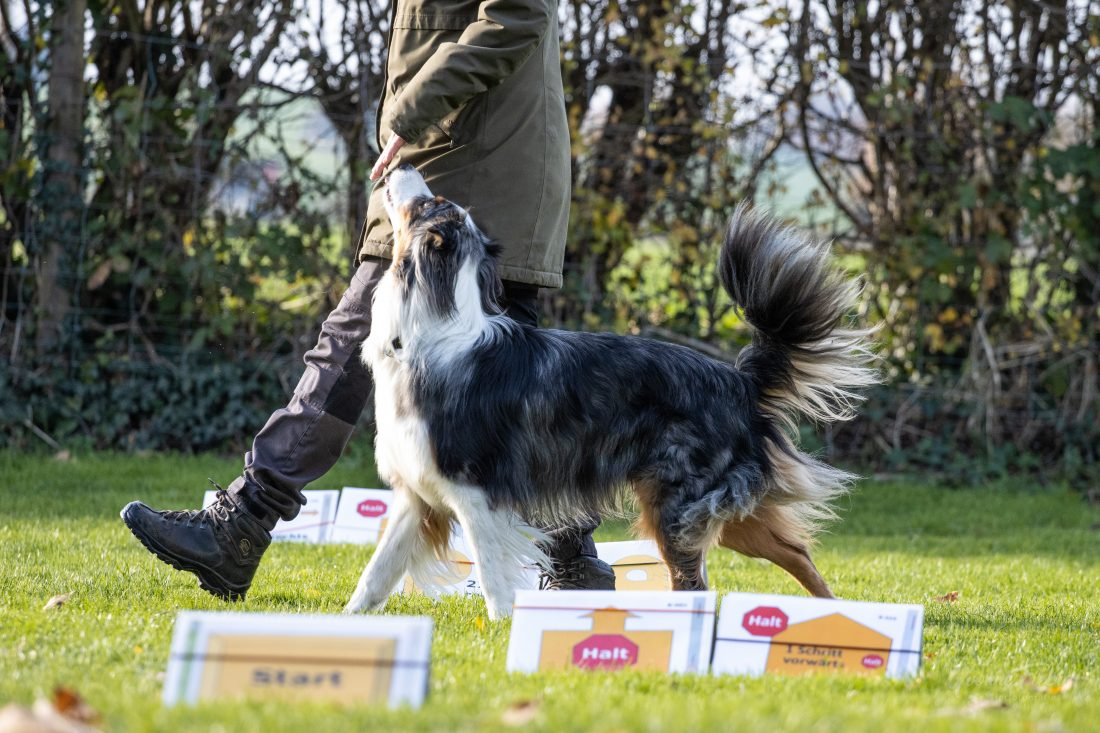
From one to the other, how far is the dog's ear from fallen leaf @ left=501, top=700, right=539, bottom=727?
156 cm

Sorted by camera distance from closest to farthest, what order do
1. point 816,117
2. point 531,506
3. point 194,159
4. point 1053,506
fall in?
1. point 531,506
2. point 1053,506
3. point 194,159
4. point 816,117

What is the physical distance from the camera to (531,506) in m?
3.68

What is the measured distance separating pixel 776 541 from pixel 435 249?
145 centimetres

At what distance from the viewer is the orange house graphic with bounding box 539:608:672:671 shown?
112 inches

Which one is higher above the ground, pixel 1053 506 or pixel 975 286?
pixel 975 286

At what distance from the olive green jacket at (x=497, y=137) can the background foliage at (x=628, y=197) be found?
373cm

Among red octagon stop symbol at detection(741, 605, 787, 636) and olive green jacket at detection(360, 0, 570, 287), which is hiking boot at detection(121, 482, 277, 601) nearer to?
olive green jacket at detection(360, 0, 570, 287)

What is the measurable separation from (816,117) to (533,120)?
446cm

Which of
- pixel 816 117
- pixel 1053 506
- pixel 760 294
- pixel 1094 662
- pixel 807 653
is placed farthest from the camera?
pixel 816 117

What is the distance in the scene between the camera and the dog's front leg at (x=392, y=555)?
366cm

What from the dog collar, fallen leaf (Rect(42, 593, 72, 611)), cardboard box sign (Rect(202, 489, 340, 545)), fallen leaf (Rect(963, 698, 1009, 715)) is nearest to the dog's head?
the dog collar

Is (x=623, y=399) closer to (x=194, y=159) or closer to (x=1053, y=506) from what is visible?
(x=1053, y=506)

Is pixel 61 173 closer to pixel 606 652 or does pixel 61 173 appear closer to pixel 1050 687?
pixel 606 652

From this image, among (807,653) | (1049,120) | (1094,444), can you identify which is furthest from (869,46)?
(807,653)
